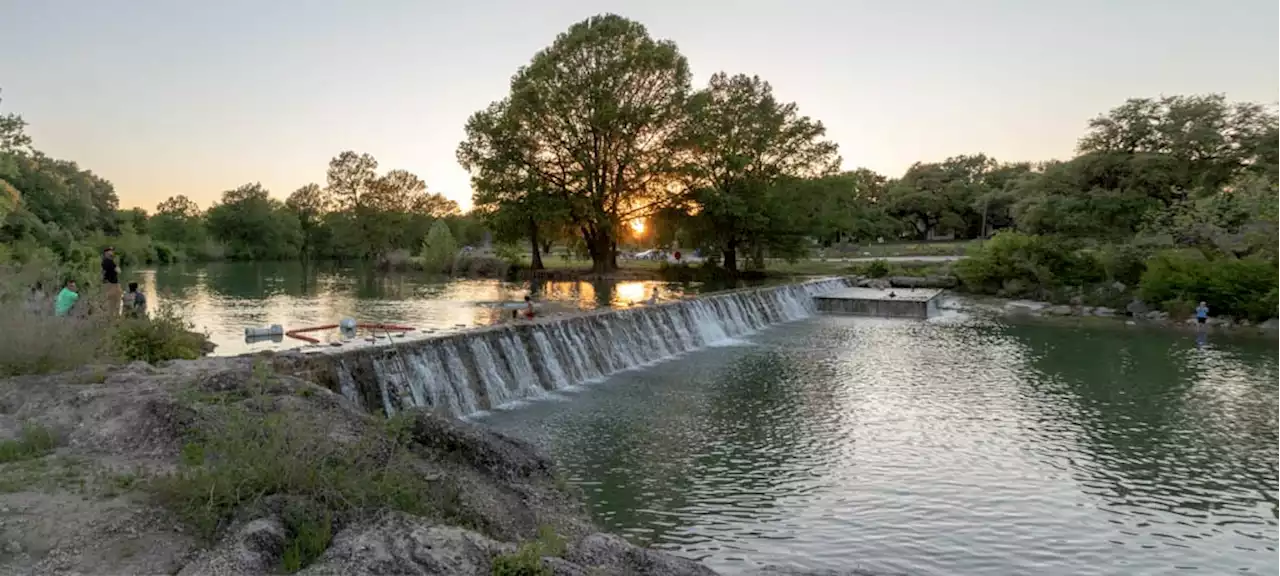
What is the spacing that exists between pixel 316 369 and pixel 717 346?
12653 mm

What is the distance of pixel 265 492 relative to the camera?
5.29 metres

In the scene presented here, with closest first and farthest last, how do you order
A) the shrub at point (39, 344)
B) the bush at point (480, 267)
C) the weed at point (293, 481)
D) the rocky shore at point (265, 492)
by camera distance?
the rocky shore at point (265, 492), the weed at point (293, 481), the shrub at point (39, 344), the bush at point (480, 267)

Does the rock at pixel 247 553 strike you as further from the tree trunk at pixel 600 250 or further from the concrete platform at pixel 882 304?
the tree trunk at pixel 600 250

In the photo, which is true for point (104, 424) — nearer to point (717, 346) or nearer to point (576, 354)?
point (576, 354)

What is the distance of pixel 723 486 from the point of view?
939cm

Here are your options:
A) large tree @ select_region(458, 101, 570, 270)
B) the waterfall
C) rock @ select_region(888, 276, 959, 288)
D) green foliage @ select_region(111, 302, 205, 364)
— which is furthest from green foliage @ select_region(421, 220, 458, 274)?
green foliage @ select_region(111, 302, 205, 364)

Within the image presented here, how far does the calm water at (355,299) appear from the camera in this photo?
22594 millimetres

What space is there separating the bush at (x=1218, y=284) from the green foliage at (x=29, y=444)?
32069mm

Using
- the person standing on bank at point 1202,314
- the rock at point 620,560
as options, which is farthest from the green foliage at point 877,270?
the rock at point 620,560

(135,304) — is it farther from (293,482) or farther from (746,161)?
(746,161)

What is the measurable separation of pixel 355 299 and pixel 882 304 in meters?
22.1

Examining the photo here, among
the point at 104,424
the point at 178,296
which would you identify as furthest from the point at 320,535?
the point at 178,296

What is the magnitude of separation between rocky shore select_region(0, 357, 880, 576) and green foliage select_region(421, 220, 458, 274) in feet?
150

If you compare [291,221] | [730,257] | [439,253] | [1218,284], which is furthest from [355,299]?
[291,221]
